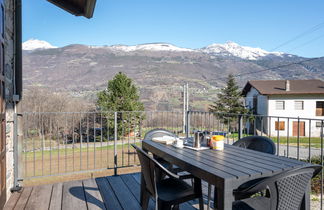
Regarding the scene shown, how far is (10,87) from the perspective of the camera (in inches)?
121

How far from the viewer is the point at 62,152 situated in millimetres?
11805

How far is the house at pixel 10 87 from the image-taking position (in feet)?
8.59

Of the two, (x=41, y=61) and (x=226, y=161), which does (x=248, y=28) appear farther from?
(x=226, y=161)

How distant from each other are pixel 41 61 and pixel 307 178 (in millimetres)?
46563

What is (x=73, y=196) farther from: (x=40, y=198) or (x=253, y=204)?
(x=253, y=204)

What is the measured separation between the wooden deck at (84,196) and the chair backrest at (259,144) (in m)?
0.86

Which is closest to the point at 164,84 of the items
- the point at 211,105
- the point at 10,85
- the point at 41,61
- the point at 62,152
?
the point at 211,105

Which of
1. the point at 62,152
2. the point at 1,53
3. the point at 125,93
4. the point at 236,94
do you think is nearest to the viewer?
the point at 1,53

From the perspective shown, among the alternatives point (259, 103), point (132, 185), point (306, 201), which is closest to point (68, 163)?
point (132, 185)

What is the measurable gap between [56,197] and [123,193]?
78 centimetres

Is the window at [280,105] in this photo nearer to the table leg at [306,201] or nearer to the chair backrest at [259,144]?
the chair backrest at [259,144]

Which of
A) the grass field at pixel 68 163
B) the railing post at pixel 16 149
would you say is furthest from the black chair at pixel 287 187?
the grass field at pixel 68 163

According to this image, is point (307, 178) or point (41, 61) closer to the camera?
point (307, 178)

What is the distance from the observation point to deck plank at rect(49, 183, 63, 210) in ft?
8.61
